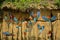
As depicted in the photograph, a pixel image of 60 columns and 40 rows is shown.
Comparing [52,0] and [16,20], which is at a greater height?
[52,0]

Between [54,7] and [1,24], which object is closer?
[54,7]

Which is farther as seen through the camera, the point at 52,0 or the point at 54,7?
the point at 52,0

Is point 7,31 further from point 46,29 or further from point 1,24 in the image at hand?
point 46,29

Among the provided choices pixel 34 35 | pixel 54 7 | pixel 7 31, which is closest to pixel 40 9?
pixel 54 7

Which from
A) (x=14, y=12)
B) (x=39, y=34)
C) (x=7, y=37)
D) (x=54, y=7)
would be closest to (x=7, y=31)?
(x=7, y=37)

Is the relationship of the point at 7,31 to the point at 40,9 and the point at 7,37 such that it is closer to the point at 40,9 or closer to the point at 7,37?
the point at 7,37

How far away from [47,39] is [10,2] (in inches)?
65.4

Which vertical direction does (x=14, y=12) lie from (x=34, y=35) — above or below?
above

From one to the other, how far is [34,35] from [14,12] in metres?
0.96

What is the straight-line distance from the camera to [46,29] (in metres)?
6.20

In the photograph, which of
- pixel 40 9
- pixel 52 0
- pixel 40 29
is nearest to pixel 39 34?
pixel 40 29

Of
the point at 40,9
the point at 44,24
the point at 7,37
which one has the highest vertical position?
the point at 40,9

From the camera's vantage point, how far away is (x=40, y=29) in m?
6.21

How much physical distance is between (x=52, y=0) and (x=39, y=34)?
121cm
